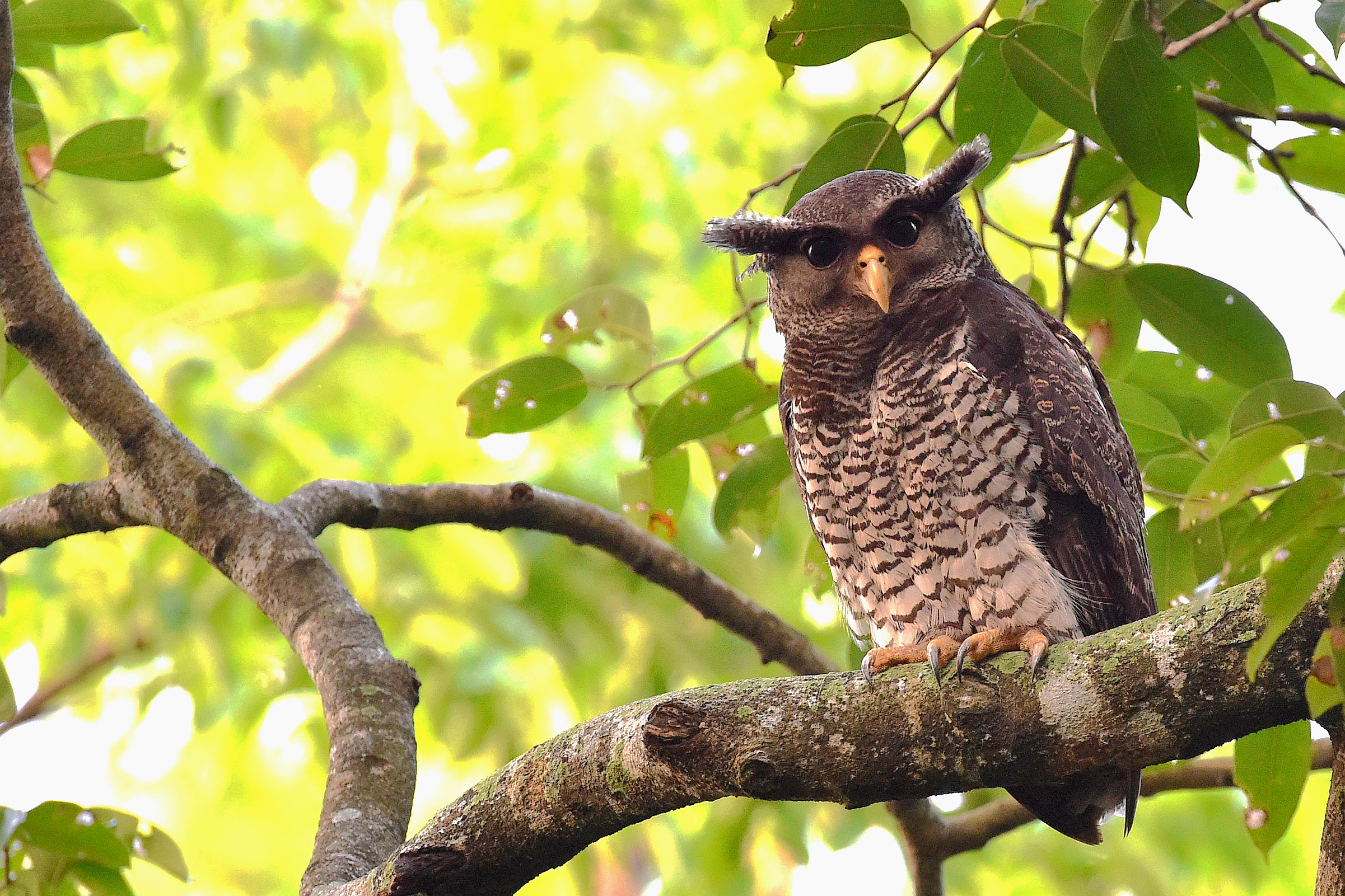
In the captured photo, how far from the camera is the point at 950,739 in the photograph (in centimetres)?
150

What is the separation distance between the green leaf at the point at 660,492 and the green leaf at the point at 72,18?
1.51 meters

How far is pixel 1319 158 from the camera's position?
7.84 feet

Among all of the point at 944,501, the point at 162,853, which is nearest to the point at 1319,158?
the point at 944,501

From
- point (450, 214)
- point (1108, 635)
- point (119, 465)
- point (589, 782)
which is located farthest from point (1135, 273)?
point (450, 214)

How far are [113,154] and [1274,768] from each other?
2638mm

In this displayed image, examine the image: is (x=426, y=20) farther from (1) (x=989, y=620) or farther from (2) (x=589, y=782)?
(2) (x=589, y=782)

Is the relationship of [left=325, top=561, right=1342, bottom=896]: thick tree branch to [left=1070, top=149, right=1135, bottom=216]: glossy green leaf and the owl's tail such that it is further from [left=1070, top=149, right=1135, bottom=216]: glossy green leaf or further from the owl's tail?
[left=1070, top=149, right=1135, bottom=216]: glossy green leaf

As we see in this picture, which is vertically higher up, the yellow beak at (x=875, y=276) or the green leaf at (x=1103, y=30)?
the yellow beak at (x=875, y=276)

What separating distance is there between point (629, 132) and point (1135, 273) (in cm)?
455

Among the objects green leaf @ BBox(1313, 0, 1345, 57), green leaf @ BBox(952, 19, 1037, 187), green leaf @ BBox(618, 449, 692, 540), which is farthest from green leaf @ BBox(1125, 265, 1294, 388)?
Result: green leaf @ BBox(618, 449, 692, 540)

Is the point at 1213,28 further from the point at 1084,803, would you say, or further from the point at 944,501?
the point at 1084,803

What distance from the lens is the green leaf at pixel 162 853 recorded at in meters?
2.45

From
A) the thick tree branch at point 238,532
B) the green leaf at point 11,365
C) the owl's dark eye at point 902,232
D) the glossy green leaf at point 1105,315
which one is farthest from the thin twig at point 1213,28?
the green leaf at point 11,365

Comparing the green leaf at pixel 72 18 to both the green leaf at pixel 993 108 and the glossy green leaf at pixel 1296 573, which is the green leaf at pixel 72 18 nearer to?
the green leaf at pixel 993 108
